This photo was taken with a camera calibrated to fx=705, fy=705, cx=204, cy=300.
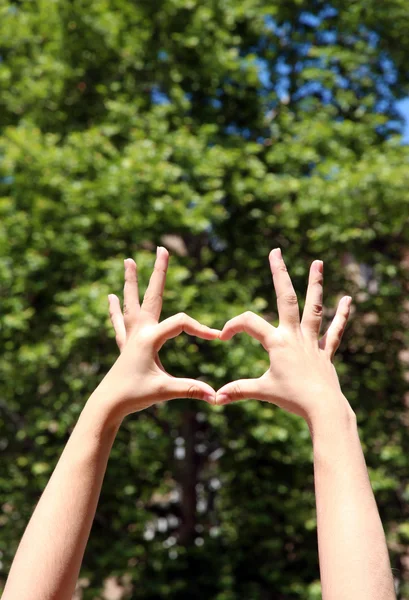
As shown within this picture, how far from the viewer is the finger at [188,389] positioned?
160 centimetres

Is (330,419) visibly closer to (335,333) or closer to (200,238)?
(335,333)

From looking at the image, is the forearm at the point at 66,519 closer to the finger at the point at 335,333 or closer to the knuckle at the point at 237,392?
the knuckle at the point at 237,392

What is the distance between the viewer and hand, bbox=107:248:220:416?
1.62 meters

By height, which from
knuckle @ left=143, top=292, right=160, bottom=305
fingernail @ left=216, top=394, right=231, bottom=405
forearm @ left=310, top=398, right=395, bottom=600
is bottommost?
forearm @ left=310, top=398, right=395, bottom=600

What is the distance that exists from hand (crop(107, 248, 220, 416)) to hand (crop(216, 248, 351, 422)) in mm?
71

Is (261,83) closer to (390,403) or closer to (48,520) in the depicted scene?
(390,403)

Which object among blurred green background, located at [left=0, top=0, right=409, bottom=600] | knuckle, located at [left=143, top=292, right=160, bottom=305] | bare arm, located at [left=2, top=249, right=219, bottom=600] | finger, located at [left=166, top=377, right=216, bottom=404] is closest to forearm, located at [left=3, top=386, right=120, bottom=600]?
bare arm, located at [left=2, top=249, right=219, bottom=600]

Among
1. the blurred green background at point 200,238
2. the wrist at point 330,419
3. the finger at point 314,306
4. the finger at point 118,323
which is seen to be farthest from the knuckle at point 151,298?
the blurred green background at point 200,238

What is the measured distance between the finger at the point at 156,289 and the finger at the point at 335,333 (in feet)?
1.35

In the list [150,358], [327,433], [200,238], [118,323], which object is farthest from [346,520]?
[200,238]

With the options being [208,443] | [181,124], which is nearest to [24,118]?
[181,124]

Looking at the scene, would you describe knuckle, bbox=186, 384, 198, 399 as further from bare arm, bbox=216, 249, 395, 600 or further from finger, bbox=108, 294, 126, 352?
finger, bbox=108, 294, 126, 352

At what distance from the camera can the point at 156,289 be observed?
5.76 ft

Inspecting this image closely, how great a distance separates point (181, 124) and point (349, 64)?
2469mm
